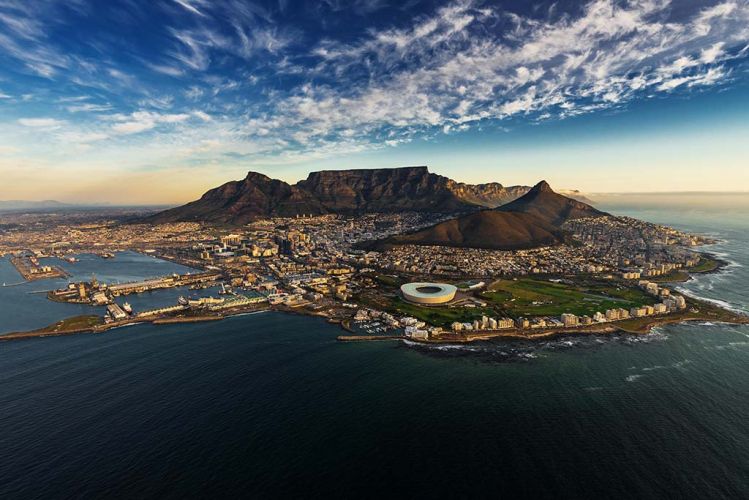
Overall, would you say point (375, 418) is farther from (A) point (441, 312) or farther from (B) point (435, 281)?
(B) point (435, 281)

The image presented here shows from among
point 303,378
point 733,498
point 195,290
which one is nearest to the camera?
point 733,498

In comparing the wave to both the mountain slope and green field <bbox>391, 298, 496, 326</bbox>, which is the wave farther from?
the mountain slope

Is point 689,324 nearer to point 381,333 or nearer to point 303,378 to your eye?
point 381,333

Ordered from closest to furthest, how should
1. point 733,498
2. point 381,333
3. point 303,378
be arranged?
point 733,498, point 303,378, point 381,333

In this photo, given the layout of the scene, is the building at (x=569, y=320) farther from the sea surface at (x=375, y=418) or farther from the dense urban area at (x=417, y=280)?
the sea surface at (x=375, y=418)

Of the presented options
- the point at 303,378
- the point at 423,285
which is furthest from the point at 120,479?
the point at 423,285

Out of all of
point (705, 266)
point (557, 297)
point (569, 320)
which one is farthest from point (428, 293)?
point (705, 266)
